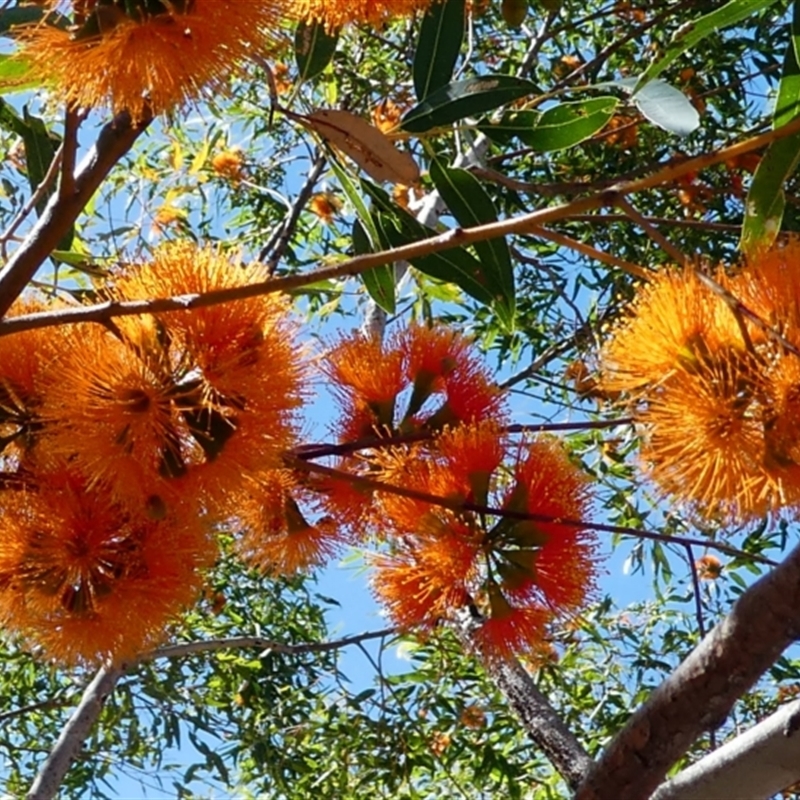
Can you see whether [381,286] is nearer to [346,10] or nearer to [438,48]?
[438,48]

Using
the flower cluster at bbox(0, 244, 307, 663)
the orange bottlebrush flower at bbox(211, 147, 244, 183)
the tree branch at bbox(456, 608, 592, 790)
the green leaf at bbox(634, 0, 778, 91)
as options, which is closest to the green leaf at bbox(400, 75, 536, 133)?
the green leaf at bbox(634, 0, 778, 91)

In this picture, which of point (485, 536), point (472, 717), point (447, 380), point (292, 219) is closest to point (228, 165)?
point (292, 219)

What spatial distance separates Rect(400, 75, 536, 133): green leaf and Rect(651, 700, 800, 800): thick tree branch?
629mm

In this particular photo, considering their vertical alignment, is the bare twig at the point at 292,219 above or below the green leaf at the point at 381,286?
above

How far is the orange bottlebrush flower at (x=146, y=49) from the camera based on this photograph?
2.78ft

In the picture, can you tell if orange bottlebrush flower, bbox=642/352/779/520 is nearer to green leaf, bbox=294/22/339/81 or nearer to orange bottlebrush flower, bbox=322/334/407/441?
orange bottlebrush flower, bbox=322/334/407/441

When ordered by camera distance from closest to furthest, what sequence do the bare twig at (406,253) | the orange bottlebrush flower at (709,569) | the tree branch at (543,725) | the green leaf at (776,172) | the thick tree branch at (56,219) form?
the bare twig at (406,253) < the thick tree branch at (56,219) < the green leaf at (776,172) < the tree branch at (543,725) < the orange bottlebrush flower at (709,569)

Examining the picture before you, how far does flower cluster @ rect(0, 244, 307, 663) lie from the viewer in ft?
3.18

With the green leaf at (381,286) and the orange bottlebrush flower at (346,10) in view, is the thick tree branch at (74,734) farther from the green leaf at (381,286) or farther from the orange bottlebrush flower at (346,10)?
the orange bottlebrush flower at (346,10)

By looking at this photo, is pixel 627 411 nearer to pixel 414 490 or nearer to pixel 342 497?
pixel 414 490

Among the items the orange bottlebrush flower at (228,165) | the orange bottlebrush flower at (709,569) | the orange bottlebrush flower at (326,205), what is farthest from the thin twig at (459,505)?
the orange bottlebrush flower at (228,165)

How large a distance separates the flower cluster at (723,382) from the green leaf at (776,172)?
0.49 feet

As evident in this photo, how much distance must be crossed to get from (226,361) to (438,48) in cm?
47

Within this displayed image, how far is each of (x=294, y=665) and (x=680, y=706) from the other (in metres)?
2.27
